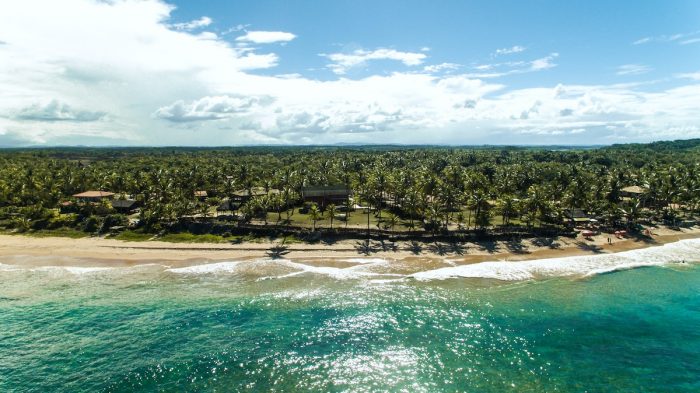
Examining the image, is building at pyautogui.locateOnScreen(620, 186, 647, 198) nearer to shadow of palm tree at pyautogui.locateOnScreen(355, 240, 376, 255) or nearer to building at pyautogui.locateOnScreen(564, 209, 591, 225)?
building at pyautogui.locateOnScreen(564, 209, 591, 225)

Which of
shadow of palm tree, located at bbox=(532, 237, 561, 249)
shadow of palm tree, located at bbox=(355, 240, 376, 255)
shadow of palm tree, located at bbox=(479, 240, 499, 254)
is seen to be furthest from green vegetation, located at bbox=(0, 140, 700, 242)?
shadow of palm tree, located at bbox=(532, 237, 561, 249)

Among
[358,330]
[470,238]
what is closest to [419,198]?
[470,238]

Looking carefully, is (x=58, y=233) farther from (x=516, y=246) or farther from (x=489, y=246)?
(x=516, y=246)

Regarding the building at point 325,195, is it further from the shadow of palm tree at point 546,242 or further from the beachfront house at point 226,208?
the shadow of palm tree at point 546,242

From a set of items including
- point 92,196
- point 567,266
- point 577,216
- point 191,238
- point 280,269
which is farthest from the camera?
point 92,196

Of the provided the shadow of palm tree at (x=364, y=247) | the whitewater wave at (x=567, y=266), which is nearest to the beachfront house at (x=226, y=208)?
the shadow of palm tree at (x=364, y=247)

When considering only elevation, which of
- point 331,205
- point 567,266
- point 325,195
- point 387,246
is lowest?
point 567,266

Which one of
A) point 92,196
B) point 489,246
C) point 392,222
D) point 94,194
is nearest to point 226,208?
point 92,196
